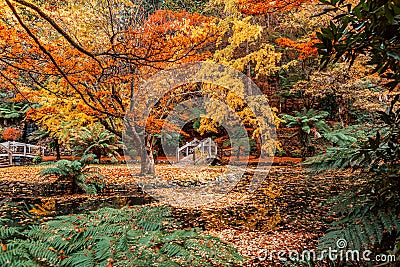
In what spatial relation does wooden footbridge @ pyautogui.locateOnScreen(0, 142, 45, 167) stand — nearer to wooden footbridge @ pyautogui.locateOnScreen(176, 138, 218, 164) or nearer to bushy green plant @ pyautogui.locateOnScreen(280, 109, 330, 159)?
wooden footbridge @ pyautogui.locateOnScreen(176, 138, 218, 164)

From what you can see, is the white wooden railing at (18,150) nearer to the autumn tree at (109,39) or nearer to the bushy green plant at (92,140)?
the bushy green plant at (92,140)

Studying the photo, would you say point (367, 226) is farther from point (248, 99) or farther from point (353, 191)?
point (248, 99)

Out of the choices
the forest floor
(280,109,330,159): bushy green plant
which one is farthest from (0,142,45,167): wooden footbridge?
(280,109,330,159): bushy green plant

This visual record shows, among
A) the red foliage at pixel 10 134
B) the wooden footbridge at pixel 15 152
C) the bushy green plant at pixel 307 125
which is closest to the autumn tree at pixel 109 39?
the bushy green plant at pixel 307 125

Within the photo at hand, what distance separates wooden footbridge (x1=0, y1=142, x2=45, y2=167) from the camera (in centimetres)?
1122

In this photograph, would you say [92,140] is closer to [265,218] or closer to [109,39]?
[109,39]

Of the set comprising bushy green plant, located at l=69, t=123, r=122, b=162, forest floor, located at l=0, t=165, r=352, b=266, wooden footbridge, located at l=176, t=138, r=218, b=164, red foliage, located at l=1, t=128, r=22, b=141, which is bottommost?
forest floor, located at l=0, t=165, r=352, b=266

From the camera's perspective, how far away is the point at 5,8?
12.5 feet

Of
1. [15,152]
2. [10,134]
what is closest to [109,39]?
[15,152]

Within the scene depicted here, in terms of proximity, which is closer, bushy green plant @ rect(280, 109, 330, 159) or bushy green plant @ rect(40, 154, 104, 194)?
bushy green plant @ rect(40, 154, 104, 194)

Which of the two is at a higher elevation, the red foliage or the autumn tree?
the autumn tree

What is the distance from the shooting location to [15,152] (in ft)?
39.4

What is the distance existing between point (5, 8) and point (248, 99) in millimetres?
6363

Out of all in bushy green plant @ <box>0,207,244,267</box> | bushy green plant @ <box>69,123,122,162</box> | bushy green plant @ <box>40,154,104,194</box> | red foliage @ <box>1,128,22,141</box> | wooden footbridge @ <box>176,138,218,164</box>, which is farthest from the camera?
red foliage @ <box>1,128,22,141</box>
